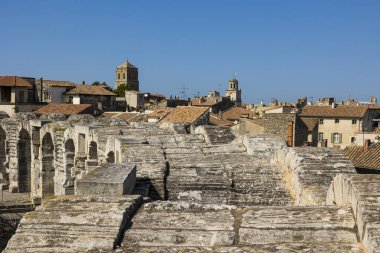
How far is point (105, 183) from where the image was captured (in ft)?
14.1

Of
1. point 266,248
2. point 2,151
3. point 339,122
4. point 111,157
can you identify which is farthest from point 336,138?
point 266,248

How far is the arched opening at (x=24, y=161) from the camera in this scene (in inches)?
827

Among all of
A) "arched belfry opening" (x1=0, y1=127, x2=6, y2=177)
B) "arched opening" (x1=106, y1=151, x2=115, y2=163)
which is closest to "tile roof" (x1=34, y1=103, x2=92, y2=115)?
"arched belfry opening" (x1=0, y1=127, x2=6, y2=177)

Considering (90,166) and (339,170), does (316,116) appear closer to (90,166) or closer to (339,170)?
(90,166)

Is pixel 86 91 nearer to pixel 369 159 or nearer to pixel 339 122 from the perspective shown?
pixel 339 122

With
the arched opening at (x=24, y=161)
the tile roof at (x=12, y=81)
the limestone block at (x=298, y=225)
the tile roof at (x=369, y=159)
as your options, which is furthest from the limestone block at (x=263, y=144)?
the tile roof at (x=12, y=81)

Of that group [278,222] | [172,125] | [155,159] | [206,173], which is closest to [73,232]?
[278,222]

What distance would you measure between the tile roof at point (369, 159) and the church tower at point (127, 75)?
76.2m

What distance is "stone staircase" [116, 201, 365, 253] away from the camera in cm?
315

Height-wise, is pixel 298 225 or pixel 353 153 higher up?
pixel 298 225

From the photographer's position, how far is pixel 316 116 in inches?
1740

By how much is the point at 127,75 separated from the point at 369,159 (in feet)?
256

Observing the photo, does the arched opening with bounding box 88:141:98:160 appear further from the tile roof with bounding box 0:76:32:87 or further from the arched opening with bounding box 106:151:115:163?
the tile roof with bounding box 0:76:32:87

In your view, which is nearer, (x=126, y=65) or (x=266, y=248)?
(x=266, y=248)
